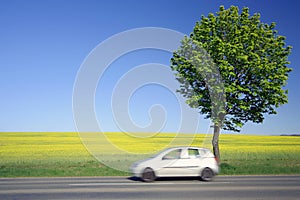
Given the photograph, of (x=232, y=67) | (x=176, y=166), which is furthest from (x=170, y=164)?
(x=232, y=67)

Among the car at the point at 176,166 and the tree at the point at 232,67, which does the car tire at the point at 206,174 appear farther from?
the tree at the point at 232,67

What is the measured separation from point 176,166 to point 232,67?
8916 millimetres

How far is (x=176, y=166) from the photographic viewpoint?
15094mm

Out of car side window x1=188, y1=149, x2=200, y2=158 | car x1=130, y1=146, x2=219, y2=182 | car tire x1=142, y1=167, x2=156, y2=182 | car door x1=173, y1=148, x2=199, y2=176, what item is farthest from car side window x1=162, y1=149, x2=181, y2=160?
car tire x1=142, y1=167, x2=156, y2=182

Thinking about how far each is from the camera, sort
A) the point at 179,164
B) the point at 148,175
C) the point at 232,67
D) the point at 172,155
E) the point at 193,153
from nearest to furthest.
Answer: the point at 148,175 < the point at 179,164 < the point at 172,155 < the point at 193,153 < the point at 232,67

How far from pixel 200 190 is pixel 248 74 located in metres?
12.4

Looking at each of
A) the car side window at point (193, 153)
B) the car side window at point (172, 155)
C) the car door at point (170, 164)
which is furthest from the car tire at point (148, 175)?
the car side window at point (193, 153)

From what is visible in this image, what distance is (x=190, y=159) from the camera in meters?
15.3

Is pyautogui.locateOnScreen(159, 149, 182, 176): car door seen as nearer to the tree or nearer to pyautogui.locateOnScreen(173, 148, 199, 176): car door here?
pyautogui.locateOnScreen(173, 148, 199, 176): car door

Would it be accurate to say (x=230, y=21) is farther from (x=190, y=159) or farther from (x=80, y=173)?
(x=80, y=173)

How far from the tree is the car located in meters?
6.97

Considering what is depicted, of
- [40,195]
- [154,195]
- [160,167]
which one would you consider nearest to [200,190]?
[154,195]

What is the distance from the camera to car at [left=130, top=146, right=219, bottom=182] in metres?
15.0

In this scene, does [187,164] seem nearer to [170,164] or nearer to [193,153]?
[193,153]
